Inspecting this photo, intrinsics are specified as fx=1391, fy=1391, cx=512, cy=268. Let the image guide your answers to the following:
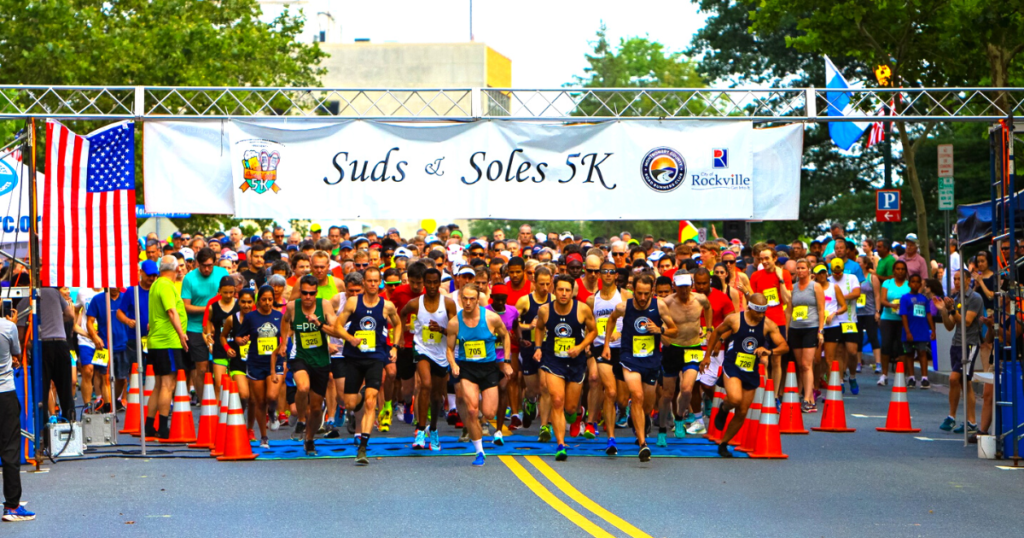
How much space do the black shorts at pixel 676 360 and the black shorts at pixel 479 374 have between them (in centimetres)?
219

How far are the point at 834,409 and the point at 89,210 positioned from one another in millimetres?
8089

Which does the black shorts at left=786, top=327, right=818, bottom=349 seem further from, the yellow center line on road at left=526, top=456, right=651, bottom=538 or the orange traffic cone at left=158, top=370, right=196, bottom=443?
the orange traffic cone at left=158, top=370, right=196, bottom=443

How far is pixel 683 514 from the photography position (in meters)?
9.77

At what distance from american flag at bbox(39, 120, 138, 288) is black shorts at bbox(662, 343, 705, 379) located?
532 centimetres

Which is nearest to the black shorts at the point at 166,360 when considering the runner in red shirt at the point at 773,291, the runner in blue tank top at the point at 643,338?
the runner in blue tank top at the point at 643,338

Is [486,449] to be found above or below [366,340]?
below

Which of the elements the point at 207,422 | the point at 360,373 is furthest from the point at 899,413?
the point at 207,422

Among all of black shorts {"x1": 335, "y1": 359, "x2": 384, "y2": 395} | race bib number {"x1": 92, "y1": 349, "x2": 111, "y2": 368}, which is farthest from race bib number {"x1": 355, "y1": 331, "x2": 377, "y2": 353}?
race bib number {"x1": 92, "y1": 349, "x2": 111, "y2": 368}

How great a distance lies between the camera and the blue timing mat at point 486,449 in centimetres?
1308

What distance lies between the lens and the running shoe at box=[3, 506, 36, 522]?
955 cm

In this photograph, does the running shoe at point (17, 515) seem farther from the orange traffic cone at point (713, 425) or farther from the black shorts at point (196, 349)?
the orange traffic cone at point (713, 425)

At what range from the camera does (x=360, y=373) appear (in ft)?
42.6

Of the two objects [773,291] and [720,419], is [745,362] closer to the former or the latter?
[720,419]

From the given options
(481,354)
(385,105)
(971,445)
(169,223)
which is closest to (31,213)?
(481,354)
